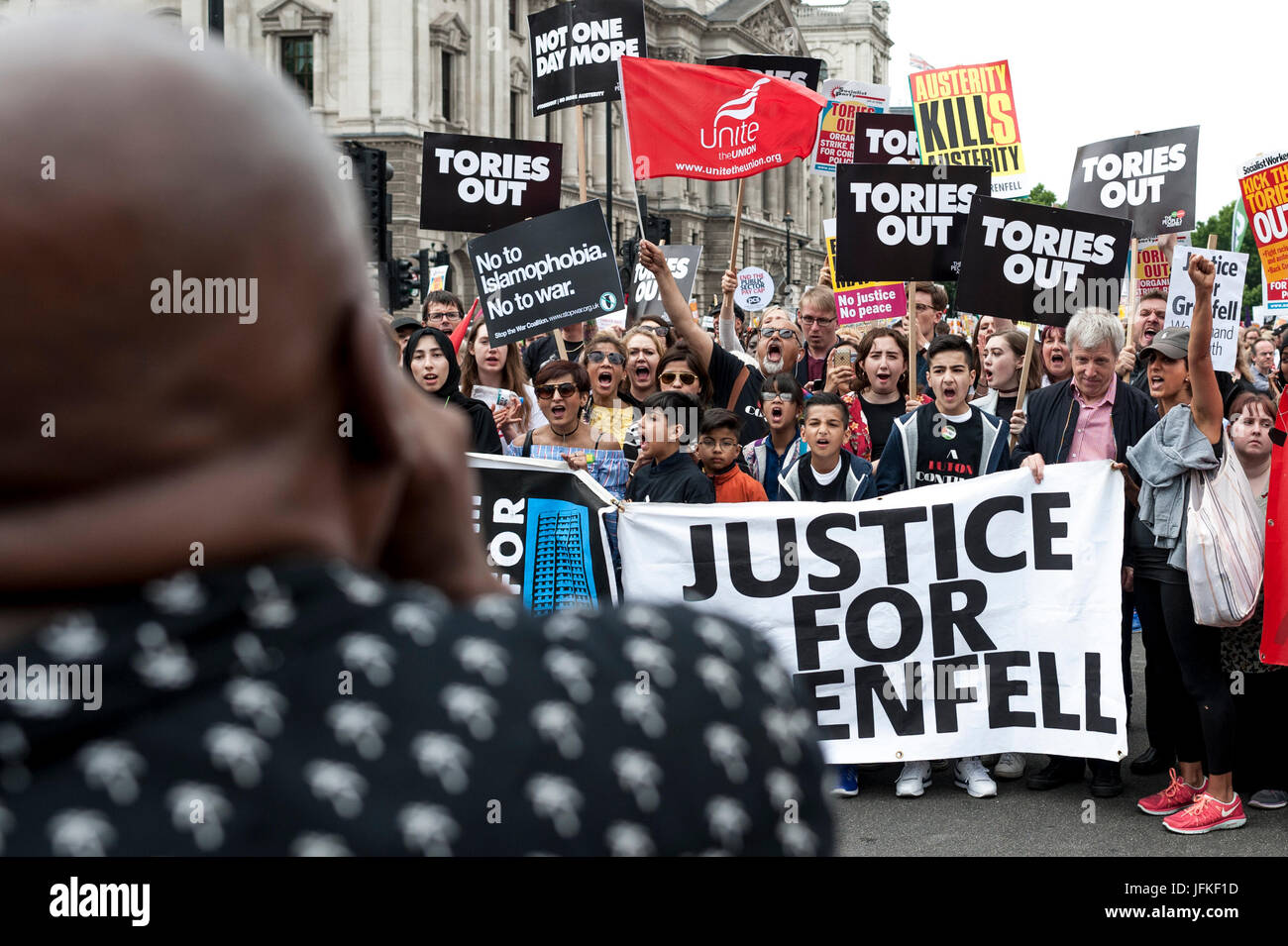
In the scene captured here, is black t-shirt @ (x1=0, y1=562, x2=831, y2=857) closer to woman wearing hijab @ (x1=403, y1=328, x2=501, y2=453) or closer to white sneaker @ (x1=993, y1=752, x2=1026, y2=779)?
white sneaker @ (x1=993, y1=752, x2=1026, y2=779)

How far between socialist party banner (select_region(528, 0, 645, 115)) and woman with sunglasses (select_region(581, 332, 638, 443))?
310cm

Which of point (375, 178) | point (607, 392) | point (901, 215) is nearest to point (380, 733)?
point (607, 392)

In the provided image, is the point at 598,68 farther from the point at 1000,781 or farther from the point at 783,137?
the point at 1000,781

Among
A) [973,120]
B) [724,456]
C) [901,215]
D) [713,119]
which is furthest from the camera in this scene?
[973,120]

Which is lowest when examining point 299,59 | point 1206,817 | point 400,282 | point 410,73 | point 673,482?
point 1206,817

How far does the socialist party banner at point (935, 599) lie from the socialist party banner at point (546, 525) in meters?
0.30

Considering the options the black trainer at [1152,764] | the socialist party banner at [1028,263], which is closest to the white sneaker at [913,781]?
the black trainer at [1152,764]

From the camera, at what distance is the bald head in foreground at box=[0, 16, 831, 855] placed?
0.81 m

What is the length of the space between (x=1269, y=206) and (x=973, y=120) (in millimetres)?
4513

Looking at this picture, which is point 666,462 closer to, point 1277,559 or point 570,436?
point 570,436

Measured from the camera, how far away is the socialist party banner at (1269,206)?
32.1 feet

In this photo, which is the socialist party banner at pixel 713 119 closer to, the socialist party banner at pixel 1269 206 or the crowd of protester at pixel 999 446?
the crowd of protester at pixel 999 446

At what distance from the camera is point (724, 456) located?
6.79 meters

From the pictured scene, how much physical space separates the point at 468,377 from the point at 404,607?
25.0 ft
